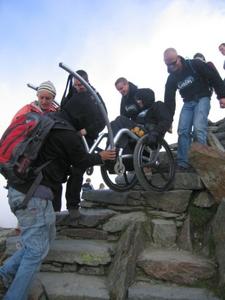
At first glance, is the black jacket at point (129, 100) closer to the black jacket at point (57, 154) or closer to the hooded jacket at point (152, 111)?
the hooded jacket at point (152, 111)

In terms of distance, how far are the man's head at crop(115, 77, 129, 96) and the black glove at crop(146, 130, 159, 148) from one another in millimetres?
1203

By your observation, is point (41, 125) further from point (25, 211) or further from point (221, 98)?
point (221, 98)

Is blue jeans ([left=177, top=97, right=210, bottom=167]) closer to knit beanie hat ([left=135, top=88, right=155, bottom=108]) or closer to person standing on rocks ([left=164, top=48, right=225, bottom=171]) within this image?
person standing on rocks ([left=164, top=48, right=225, bottom=171])

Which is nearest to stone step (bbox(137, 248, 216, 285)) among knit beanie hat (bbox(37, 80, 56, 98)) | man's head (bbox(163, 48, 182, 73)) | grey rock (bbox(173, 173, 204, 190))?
grey rock (bbox(173, 173, 204, 190))

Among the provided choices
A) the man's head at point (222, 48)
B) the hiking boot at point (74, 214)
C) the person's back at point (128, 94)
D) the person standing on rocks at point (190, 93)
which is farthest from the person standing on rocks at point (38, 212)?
the man's head at point (222, 48)

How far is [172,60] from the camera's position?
7.12 meters

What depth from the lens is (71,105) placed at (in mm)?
5789

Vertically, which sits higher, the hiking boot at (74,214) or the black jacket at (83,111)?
the black jacket at (83,111)

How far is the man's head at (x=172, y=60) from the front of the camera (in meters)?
7.07

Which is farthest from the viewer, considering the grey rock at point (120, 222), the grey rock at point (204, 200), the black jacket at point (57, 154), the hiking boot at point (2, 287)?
the grey rock at point (204, 200)

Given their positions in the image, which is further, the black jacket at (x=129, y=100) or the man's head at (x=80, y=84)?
the black jacket at (x=129, y=100)

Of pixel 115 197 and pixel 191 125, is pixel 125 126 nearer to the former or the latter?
pixel 115 197

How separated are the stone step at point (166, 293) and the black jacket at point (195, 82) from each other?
10.9 feet

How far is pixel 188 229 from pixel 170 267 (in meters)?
1.01
